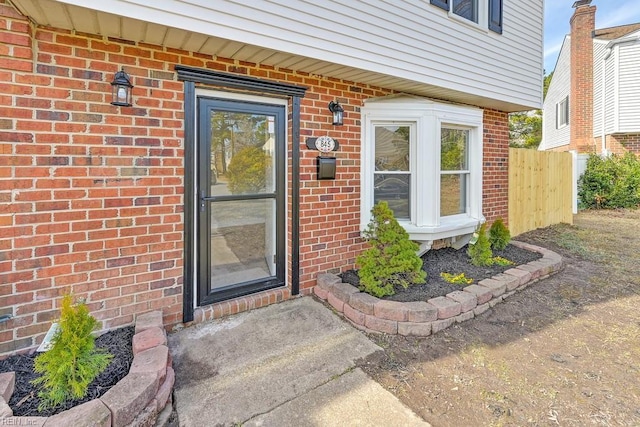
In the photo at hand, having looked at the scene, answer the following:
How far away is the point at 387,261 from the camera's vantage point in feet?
11.6

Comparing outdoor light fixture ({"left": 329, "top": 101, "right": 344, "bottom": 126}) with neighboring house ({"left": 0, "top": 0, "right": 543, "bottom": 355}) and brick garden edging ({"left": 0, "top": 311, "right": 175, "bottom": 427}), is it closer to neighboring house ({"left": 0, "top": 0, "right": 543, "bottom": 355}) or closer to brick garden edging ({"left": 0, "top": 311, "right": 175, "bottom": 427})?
neighboring house ({"left": 0, "top": 0, "right": 543, "bottom": 355})

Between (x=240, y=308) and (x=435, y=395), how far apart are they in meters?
1.94

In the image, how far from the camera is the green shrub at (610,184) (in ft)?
35.0

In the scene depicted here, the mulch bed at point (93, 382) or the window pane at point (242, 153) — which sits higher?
the window pane at point (242, 153)

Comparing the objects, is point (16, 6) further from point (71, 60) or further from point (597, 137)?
point (597, 137)

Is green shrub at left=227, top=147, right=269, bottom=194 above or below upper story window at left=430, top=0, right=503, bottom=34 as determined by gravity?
below

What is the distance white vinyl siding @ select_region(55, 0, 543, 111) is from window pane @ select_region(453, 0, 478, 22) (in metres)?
0.29

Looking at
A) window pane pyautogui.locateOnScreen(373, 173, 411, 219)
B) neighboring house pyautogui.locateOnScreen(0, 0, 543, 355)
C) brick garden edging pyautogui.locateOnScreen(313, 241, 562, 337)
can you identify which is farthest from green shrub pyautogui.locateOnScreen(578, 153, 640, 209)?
window pane pyautogui.locateOnScreen(373, 173, 411, 219)

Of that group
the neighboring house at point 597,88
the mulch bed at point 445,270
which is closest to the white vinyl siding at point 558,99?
the neighboring house at point 597,88

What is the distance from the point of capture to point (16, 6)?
7.25ft

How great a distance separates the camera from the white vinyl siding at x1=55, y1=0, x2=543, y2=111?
2.62 meters

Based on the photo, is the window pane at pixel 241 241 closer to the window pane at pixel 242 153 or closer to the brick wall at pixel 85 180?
the window pane at pixel 242 153

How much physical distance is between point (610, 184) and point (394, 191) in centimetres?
1026

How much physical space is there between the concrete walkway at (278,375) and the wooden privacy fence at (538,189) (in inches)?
202
